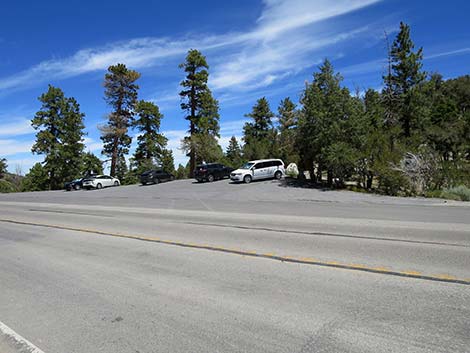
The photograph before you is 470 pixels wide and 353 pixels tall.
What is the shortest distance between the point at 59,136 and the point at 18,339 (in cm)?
4778

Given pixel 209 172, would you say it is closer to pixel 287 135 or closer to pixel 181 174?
pixel 287 135

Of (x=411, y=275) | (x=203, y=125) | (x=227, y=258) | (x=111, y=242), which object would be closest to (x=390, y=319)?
(x=411, y=275)

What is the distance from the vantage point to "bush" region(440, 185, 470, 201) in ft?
50.0

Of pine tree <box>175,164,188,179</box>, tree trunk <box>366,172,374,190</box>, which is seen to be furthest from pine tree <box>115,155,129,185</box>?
tree trunk <box>366,172,374,190</box>

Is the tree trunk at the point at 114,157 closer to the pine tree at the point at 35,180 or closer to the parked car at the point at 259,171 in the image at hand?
the pine tree at the point at 35,180

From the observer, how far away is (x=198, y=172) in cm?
3052

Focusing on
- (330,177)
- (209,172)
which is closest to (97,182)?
(209,172)

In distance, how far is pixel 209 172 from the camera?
30.8 metres

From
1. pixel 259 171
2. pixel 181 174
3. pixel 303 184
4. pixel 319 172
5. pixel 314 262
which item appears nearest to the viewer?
pixel 314 262

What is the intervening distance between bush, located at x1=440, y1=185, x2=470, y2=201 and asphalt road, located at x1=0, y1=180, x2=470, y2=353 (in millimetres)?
7956

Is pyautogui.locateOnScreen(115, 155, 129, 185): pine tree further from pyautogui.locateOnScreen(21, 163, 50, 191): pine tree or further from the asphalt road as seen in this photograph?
the asphalt road

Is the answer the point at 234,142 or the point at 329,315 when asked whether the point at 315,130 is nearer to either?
the point at 329,315

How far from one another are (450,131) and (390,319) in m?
29.8

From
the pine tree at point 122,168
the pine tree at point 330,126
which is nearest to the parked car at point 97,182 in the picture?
the pine tree at point 122,168
